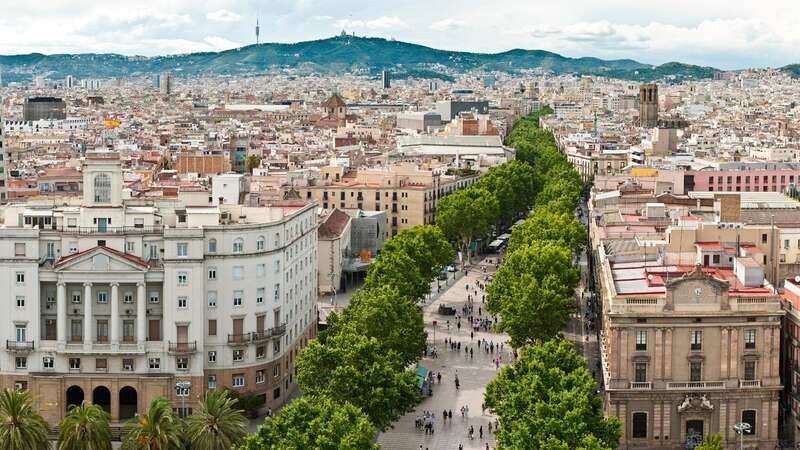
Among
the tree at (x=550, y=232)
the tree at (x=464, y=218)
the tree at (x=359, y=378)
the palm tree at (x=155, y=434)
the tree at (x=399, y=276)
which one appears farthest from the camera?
the tree at (x=464, y=218)

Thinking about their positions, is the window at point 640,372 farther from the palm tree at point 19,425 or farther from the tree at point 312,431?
the palm tree at point 19,425

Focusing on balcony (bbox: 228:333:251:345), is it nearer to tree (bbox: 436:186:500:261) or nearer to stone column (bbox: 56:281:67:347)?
stone column (bbox: 56:281:67:347)

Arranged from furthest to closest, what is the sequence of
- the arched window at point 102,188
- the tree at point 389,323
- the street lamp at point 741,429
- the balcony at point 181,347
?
1. the tree at point 389,323
2. the arched window at point 102,188
3. the balcony at point 181,347
4. the street lamp at point 741,429

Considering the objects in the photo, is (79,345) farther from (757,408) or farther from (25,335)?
(757,408)

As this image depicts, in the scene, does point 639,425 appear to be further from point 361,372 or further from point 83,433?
point 83,433

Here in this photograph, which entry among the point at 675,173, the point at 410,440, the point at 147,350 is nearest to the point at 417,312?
the point at 410,440

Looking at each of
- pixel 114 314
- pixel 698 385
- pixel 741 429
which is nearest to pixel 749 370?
pixel 698 385

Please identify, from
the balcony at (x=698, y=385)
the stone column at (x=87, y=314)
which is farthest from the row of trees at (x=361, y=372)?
the balcony at (x=698, y=385)
